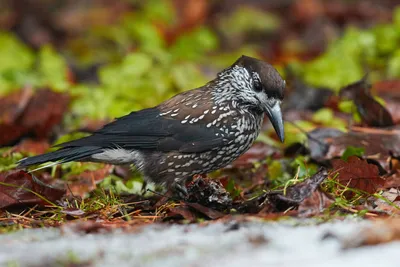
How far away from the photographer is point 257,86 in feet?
16.7

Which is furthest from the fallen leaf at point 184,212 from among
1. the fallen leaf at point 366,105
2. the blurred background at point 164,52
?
the fallen leaf at point 366,105

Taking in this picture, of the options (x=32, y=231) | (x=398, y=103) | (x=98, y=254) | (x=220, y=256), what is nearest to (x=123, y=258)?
(x=98, y=254)

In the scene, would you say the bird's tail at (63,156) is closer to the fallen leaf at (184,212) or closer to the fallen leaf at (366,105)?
the fallen leaf at (184,212)

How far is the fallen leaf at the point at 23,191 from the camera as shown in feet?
15.0

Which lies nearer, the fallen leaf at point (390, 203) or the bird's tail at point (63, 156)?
the fallen leaf at point (390, 203)

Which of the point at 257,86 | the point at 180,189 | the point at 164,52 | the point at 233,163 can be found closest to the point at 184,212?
the point at 180,189

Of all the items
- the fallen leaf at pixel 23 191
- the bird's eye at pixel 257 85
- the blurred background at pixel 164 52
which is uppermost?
the blurred background at pixel 164 52

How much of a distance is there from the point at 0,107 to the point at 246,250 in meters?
4.60

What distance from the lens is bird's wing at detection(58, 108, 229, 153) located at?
4945 millimetres

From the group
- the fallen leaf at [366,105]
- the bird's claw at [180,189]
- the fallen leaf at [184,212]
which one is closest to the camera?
the fallen leaf at [184,212]

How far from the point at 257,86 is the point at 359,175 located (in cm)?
97

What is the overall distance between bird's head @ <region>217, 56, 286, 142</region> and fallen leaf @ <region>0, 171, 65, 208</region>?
1379 millimetres

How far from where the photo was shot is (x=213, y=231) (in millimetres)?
3627

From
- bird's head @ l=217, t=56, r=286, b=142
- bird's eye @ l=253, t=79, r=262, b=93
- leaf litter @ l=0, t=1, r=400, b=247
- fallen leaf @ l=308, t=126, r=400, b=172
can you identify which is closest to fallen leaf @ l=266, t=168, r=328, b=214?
leaf litter @ l=0, t=1, r=400, b=247
